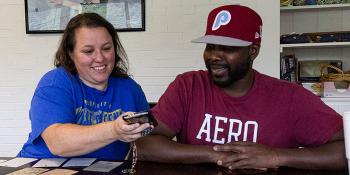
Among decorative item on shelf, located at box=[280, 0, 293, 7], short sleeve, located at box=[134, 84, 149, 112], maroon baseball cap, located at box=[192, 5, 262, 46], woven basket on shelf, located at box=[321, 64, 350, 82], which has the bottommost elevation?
short sleeve, located at box=[134, 84, 149, 112]

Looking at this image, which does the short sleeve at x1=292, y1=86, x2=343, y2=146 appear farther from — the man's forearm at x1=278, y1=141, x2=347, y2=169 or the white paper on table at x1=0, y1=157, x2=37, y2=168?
the white paper on table at x1=0, y1=157, x2=37, y2=168

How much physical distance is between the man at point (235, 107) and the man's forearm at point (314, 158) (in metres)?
0.06

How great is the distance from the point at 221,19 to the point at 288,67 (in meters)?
2.06

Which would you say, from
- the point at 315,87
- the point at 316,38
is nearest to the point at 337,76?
the point at 315,87

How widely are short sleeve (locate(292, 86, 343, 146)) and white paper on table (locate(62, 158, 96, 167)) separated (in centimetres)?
82

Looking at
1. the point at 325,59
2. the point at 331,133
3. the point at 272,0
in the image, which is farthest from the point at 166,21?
the point at 331,133

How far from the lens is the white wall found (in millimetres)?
3377

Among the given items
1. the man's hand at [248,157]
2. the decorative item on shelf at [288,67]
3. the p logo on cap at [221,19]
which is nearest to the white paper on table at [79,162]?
the man's hand at [248,157]

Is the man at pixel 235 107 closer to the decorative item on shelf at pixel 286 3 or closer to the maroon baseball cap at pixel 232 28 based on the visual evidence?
the maroon baseball cap at pixel 232 28

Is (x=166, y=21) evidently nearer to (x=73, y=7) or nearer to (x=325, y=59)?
(x=73, y=7)

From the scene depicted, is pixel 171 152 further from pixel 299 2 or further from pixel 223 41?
pixel 299 2

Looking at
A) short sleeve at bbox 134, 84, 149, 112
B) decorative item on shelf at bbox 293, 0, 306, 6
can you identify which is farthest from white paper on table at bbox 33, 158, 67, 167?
decorative item on shelf at bbox 293, 0, 306, 6

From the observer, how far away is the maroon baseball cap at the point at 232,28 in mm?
1550

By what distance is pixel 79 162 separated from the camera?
1401 mm
